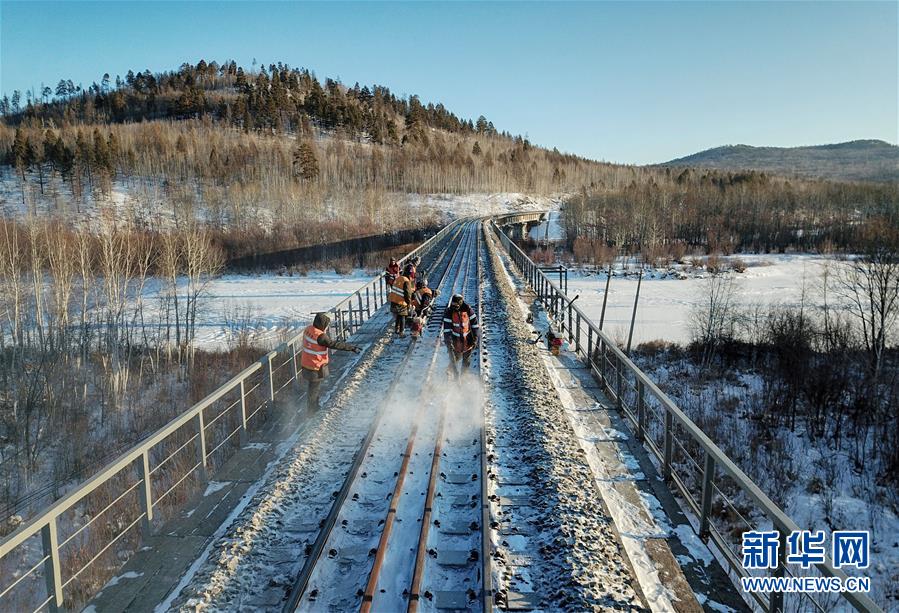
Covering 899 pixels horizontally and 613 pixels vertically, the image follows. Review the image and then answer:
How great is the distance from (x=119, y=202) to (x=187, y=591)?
8812cm

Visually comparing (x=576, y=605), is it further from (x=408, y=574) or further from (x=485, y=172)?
(x=485, y=172)

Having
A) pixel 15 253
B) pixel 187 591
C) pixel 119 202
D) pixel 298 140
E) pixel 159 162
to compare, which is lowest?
pixel 187 591

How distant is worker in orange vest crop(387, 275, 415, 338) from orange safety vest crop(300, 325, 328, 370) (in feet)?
16.8

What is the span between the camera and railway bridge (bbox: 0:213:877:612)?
17.0 ft

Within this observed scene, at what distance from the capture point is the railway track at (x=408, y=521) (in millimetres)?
5207

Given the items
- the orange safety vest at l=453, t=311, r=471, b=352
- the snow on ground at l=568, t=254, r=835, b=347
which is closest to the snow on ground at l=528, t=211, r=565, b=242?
the snow on ground at l=568, t=254, r=835, b=347

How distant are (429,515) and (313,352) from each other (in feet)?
15.4

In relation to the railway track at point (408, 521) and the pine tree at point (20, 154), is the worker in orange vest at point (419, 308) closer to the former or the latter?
the railway track at point (408, 521)

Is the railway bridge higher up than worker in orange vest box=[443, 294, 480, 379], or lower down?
lower down

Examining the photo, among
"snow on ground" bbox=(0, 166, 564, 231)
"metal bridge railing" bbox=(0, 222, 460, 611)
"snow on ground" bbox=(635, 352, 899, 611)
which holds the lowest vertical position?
"snow on ground" bbox=(635, 352, 899, 611)

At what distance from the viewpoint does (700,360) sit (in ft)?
94.9

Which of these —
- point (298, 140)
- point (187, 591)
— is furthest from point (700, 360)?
point (298, 140)

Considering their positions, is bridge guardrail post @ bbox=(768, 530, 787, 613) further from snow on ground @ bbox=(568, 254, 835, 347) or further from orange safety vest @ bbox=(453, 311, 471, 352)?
snow on ground @ bbox=(568, 254, 835, 347)
